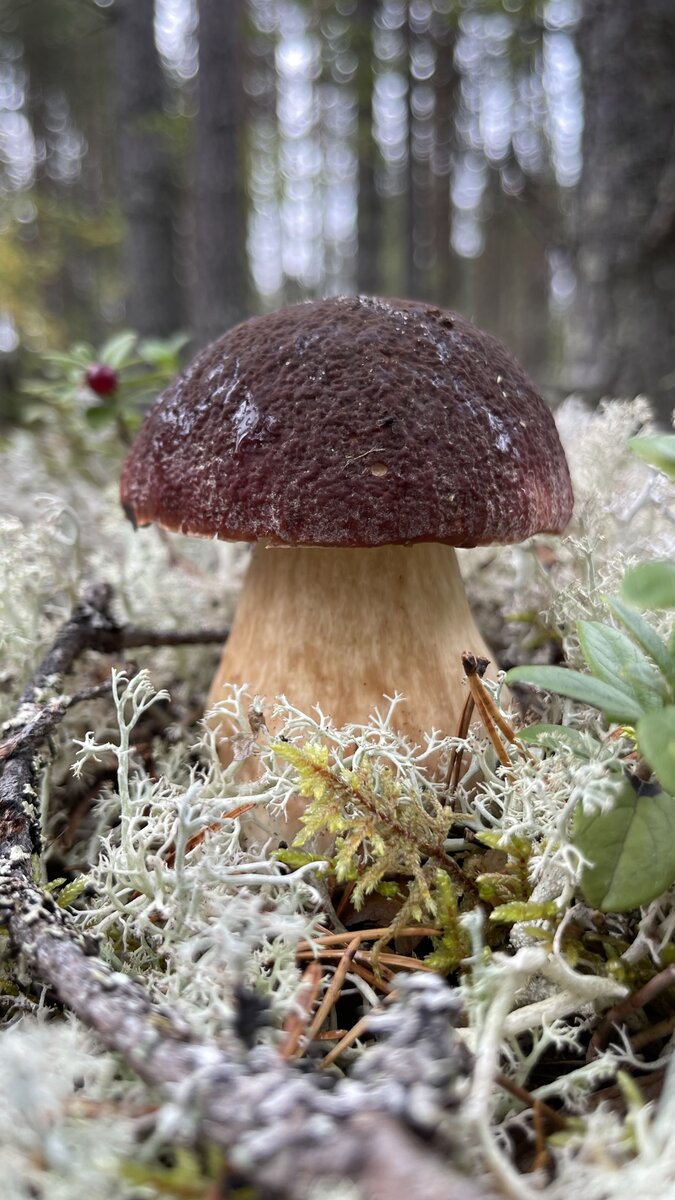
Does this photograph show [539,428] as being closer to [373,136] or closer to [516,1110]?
[516,1110]

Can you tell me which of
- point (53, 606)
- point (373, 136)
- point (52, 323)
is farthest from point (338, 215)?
point (53, 606)

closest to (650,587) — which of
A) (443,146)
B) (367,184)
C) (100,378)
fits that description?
(100,378)

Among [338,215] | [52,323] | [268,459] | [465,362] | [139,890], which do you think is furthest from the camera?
[338,215]

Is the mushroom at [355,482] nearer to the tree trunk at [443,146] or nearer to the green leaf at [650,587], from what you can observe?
the green leaf at [650,587]

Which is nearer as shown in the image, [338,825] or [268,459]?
[338,825]

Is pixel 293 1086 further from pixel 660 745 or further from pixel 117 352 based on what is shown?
pixel 117 352

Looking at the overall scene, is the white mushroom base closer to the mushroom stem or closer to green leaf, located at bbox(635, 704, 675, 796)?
the mushroom stem

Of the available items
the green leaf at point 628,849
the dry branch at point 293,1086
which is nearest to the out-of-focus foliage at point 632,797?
the green leaf at point 628,849
